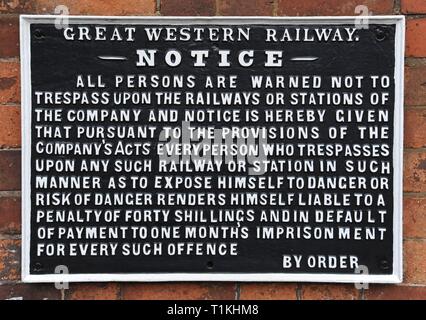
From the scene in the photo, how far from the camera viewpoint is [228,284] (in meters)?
2.54

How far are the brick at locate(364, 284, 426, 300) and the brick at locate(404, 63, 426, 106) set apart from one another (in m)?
0.72

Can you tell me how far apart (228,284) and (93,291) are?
53 centimetres

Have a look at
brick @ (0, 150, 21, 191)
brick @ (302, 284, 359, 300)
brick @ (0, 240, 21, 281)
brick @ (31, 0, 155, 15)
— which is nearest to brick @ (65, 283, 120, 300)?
brick @ (0, 240, 21, 281)

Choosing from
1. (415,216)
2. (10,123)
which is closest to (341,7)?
(415,216)

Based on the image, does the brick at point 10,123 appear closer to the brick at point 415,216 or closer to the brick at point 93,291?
the brick at point 93,291

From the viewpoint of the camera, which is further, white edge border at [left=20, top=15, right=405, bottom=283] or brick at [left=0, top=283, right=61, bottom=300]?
brick at [left=0, top=283, right=61, bottom=300]

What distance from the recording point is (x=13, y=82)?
8.25ft

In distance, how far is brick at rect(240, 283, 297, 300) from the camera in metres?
2.53

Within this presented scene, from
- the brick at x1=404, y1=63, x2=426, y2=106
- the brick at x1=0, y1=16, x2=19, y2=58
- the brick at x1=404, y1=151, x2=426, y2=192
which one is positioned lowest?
the brick at x1=404, y1=151, x2=426, y2=192

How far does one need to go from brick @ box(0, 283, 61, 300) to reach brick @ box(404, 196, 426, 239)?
1398 mm

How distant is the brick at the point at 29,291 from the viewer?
2.54 m

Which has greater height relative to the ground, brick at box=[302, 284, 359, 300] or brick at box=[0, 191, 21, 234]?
brick at box=[0, 191, 21, 234]

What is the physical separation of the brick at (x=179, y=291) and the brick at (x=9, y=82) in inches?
33.8

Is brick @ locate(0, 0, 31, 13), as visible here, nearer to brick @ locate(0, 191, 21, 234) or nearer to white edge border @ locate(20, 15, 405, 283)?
white edge border @ locate(20, 15, 405, 283)
